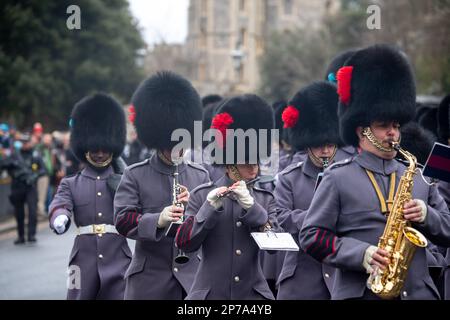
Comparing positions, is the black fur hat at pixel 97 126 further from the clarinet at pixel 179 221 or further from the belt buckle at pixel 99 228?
the clarinet at pixel 179 221

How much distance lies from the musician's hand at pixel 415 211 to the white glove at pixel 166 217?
1753mm

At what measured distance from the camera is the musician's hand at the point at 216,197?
541 centimetres

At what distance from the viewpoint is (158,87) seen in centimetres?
Result: 709

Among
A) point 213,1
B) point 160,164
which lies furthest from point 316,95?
point 213,1

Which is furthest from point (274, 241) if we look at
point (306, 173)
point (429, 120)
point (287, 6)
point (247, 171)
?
point (287, 6)

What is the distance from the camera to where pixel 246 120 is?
612 centimetres

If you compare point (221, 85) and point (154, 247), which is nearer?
point (154, 247)

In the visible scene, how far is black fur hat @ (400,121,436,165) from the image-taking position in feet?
23.6

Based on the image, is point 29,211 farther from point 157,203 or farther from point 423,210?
point 423,210

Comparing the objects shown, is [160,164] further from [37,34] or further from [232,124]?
[37,34]

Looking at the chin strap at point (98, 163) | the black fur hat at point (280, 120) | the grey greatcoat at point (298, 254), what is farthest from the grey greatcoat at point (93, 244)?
the black fur hat at point (280, 120)

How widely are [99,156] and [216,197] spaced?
2748mm

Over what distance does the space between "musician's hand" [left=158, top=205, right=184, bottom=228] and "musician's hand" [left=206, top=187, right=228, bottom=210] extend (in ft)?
1.56

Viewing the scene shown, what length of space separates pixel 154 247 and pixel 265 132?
1105 mm
